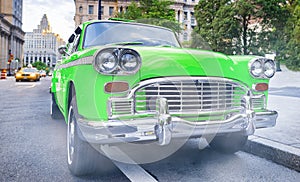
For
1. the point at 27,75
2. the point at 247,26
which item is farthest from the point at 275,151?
the point at 27,75

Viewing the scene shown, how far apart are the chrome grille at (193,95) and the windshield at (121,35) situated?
1.08m

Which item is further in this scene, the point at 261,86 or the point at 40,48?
the point at 40,48

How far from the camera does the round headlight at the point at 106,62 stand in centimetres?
234

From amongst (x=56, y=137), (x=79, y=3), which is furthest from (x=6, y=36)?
(x=56, y=137)

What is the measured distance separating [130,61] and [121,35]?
137cm

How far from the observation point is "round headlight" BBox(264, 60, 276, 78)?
299cm

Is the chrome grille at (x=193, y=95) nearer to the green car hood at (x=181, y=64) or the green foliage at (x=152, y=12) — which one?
the green car hood at (x=181, y=64)

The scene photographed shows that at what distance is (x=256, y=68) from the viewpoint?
296cm

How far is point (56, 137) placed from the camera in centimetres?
438

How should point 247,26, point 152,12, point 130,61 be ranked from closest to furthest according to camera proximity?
point 130,61, point 152,12, point 247,26

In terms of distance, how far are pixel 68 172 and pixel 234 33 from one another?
22.3 metres

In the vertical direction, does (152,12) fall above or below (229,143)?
above

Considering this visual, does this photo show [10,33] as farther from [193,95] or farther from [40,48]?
[193,95]

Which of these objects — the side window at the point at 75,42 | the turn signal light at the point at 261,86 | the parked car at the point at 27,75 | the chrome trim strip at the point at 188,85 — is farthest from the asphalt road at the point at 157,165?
the parked car at the point at 27,75
